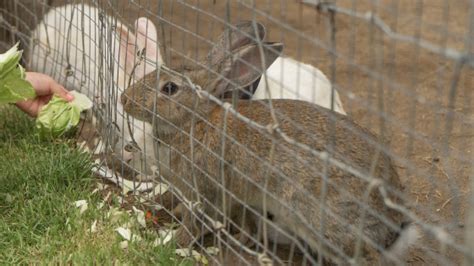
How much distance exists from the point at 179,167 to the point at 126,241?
→ 1.35 ft

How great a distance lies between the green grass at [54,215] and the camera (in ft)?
10.1

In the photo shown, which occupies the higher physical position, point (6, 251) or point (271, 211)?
point (271, 211)

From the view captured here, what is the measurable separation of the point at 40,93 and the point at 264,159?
1.76m

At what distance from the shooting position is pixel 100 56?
11.9 feet

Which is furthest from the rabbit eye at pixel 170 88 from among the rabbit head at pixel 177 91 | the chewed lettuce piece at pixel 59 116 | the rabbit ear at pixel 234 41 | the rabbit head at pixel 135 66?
the chewed lettuce piece at pixel 59 116

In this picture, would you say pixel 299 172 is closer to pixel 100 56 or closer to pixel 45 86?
pixel 100 56

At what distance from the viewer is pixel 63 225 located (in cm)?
329

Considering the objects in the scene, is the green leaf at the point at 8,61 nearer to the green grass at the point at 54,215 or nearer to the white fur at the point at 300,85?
the green grass at the point at 54,215

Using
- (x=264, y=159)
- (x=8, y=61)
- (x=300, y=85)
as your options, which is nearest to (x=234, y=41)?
(x=264, y=159)

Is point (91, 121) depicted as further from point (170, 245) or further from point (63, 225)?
point (170, 245)

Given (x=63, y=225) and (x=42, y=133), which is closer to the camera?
(x=63, y=225)

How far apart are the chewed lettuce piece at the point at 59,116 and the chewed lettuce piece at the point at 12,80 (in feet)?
1.16

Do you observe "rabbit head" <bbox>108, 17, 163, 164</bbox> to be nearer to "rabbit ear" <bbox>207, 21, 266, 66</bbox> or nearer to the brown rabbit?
the brown rabbit

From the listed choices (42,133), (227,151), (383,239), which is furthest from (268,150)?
(42,133)
